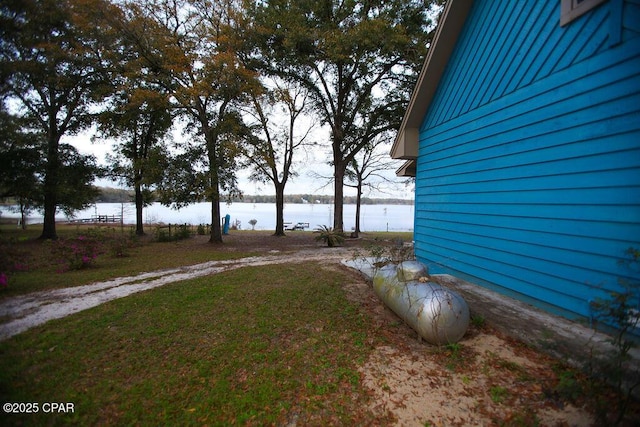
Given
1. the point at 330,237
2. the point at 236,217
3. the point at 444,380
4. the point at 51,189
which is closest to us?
the point at 444,380

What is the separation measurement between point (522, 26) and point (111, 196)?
1747cm

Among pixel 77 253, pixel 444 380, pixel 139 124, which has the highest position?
pixel 139 124

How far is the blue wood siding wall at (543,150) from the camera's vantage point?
3314 millimetres

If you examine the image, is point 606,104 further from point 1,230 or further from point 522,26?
point 1,230

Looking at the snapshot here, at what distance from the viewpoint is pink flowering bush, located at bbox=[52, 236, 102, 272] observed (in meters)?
8.73

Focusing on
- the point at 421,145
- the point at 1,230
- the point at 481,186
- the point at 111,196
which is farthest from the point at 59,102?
the point at 481,186

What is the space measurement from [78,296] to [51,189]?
9881mm

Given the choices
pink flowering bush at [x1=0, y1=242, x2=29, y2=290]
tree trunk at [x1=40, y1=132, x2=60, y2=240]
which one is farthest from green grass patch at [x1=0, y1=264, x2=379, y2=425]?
tree trunk at [x1=40, y1=132, x2=60, y2=240]

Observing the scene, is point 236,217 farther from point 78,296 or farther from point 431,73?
point 431,73

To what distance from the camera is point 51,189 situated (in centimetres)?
1276

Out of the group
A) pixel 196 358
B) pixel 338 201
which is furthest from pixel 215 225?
pixel 196 358

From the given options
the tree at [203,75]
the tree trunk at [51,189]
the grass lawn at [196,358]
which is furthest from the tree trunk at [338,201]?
the tree trunk at [51,189]

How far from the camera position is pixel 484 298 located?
4844 mm

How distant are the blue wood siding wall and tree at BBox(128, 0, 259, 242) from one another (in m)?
9.80
